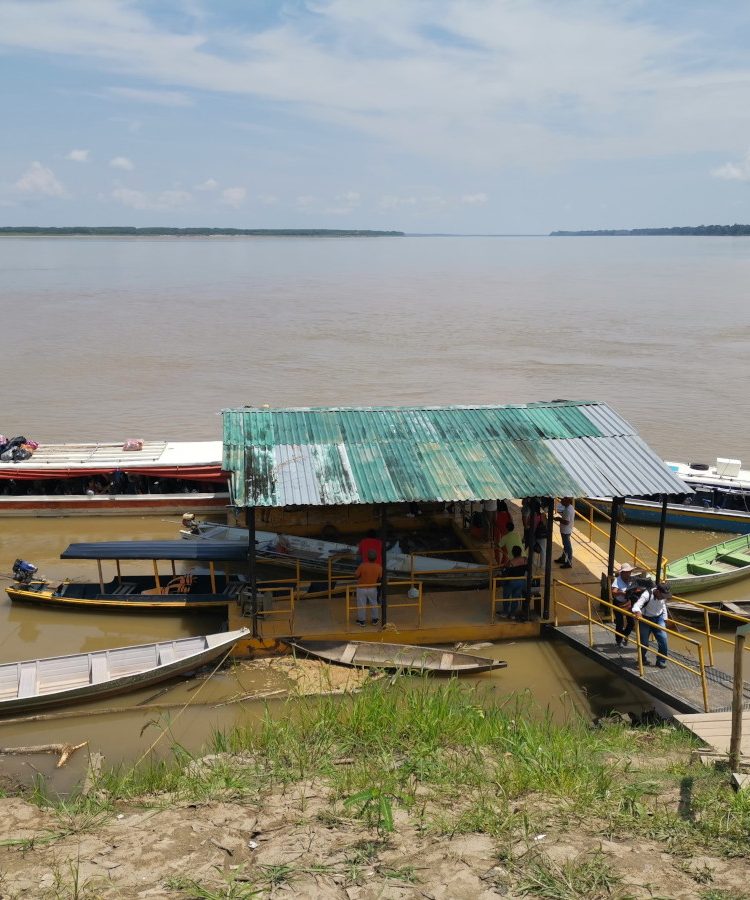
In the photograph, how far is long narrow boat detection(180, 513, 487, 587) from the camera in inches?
501

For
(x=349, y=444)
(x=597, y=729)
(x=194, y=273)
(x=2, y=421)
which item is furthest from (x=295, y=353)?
(x=194, y=273)

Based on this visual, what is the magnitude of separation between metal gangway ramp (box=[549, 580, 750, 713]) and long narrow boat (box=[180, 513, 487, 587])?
1.55 meters

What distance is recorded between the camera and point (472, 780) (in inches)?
262

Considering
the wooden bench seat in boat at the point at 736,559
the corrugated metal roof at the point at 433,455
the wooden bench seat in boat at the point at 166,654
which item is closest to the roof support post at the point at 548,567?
the corrugated metal roof at the point at 433,455

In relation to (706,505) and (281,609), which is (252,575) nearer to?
(281,609)

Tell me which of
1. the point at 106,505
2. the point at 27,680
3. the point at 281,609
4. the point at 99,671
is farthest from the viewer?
the point at 106,505

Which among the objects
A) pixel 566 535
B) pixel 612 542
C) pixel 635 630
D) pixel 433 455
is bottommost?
pixel 635 630

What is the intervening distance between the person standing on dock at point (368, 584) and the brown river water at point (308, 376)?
1.71 metres

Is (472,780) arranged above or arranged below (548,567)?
below

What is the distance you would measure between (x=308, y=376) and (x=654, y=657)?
24676mm

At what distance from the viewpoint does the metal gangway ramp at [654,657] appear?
8.87 meters

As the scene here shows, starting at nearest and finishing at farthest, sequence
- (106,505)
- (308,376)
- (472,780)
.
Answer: (472,780) < (106,505) < (308,376)

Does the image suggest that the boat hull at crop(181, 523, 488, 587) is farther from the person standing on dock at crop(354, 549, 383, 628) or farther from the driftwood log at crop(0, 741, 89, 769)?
the driftwood log at crop(0, 741, 89, 769)

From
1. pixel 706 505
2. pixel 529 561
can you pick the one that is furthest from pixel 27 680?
pixel 706 505
